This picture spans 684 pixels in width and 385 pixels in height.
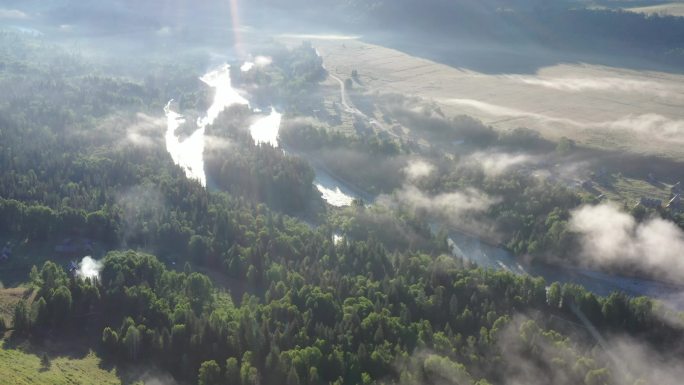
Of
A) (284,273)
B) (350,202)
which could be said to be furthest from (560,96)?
(284,273)

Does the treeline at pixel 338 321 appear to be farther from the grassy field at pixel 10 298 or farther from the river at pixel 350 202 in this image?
the river at pixel 350 202

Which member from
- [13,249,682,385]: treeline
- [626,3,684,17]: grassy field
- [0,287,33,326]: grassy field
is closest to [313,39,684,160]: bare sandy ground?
[626,3,684,17]: grassy field

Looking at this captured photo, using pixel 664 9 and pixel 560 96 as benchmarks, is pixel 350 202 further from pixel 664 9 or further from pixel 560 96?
pixel 664 9

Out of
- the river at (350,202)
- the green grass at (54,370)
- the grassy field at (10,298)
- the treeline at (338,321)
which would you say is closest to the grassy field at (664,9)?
the river at (350,202)

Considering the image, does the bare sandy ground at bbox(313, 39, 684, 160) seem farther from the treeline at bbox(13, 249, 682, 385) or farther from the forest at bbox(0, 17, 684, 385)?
the treeline at bbox(13, 249, 682, 385)

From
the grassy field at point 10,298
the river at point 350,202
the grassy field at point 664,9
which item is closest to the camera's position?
the grassy field at point 10,298

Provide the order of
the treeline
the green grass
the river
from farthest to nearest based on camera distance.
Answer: the river
the treeline
the green grass
